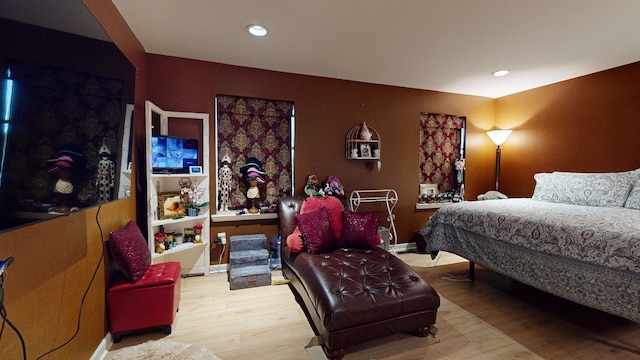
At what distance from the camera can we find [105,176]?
1.33 m

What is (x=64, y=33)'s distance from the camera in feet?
3.01

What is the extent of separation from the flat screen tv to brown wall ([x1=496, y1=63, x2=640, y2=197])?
454 cm

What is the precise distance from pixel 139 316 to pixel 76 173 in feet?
4.17

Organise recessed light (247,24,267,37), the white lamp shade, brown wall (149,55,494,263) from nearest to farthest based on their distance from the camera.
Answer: recessed light (247,24,267,37) → brown wall (149,55,494,263) → the white lamp shade

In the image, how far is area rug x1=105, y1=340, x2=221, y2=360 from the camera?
5.36 feet

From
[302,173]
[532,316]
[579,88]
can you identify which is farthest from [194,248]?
[579,88]

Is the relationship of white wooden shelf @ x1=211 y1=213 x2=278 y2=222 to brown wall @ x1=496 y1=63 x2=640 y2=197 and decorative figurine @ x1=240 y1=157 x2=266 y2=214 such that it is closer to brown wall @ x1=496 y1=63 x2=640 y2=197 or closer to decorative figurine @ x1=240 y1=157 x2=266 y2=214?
decorative figurine @ x1=240 y1=157 x2=266 y2=214

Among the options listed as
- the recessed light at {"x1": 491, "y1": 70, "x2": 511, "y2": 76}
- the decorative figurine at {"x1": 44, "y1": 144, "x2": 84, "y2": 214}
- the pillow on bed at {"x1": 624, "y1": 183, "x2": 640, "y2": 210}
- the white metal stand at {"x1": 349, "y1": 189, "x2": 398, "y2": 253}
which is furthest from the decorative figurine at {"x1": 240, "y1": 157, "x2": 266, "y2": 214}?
the pillow on bed at {"x1": 624, "y1": 183, "x2": 640, "y2": 210}

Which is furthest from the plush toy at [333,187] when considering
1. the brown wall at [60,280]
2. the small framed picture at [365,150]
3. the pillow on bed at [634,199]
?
the pillow on bed at [634,199]

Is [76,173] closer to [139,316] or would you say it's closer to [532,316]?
[139,316]

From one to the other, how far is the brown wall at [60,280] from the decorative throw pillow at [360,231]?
6.34ft

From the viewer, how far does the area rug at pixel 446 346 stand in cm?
171

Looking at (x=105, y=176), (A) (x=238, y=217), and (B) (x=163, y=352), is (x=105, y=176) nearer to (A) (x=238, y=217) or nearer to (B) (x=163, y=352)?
(B) (x=163, y=352)

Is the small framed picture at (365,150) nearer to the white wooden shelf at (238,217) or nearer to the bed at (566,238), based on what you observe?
the bed at (566,238)
